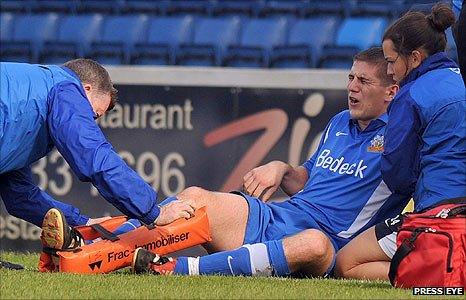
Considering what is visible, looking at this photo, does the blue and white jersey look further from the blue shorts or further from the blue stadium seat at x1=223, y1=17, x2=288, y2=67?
the blue stadium seat at x1=223, y1=17, x2=288, y2=67

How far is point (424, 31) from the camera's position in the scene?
6.07 metres

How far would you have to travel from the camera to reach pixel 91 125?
5.97 m

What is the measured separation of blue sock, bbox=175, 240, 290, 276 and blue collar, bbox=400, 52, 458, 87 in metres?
1.15

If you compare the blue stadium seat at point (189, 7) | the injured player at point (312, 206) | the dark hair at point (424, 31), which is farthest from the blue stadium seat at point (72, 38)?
the dark hair at point (424, 31)

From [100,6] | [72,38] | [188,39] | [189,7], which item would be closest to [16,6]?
[100,6]

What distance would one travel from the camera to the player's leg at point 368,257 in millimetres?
6449

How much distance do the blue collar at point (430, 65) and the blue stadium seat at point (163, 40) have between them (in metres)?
6.15

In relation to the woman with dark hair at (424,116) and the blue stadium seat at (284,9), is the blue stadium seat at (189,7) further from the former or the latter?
the woman with dark hair at (424,116)

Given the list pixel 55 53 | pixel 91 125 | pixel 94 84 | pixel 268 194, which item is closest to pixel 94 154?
pixel 91 125

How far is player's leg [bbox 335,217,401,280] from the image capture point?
21.2ft

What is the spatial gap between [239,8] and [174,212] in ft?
22.9

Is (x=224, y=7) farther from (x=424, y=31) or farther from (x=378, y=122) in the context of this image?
(x=424, y=31)

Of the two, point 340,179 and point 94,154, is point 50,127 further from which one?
point 340,179

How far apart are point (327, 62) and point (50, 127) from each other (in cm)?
575
